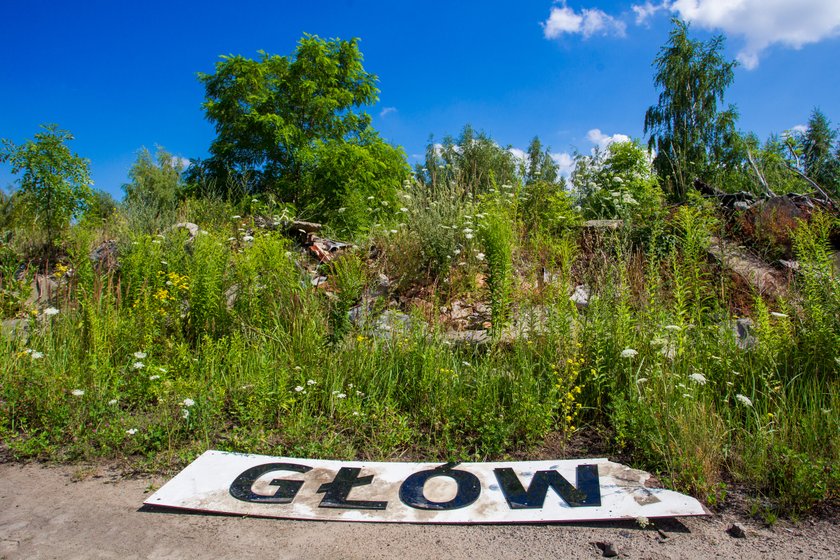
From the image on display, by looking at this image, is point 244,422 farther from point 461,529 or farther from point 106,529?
point 461,529

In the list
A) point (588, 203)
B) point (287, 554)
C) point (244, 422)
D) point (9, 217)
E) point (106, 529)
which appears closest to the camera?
point (287, 554)

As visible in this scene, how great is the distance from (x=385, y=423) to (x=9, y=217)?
18138 millimetres

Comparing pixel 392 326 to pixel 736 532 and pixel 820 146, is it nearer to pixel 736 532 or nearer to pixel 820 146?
pixel 736 532

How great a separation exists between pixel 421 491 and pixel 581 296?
10.5 feet

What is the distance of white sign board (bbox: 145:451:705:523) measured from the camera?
2699 millimetres

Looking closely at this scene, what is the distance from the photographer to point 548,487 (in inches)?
115

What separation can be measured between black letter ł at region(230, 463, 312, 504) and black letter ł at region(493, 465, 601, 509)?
108 cm

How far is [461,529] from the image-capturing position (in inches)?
104

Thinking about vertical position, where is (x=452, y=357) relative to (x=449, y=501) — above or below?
above

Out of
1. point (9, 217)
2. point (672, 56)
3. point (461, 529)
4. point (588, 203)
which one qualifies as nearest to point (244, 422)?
point (461, 529)

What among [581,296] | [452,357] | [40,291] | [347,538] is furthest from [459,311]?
[40,291]

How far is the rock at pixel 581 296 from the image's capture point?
538 cm

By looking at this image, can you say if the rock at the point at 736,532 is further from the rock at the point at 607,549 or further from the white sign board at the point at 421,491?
the rock at the point at 607,549

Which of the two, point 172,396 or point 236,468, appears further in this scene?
point 172,396
